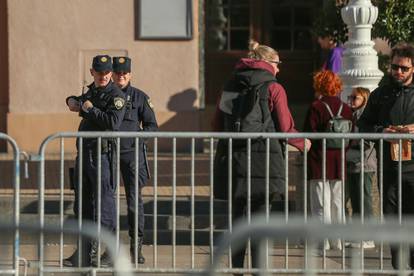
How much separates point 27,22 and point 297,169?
24.9 ft

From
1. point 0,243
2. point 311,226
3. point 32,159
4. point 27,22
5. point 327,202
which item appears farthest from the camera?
point 27,22

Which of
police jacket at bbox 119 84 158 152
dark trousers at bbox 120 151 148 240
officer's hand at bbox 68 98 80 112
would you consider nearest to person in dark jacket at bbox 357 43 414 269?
dark trousers at bbox 120 151 148 240

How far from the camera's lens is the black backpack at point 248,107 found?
1016 cm

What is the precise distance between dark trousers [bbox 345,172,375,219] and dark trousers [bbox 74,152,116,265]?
1974mm

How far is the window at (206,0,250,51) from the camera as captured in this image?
20.5 metres

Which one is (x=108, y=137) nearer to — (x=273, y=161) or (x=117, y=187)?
(x=117, y=187)

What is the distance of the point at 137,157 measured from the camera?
995 cm

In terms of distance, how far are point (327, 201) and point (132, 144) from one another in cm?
173

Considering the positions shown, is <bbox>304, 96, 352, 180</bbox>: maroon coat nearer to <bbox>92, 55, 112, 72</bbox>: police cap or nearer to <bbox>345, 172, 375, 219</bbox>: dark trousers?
<bbox>345, 172, 375, 219</bbox>: dark trousers

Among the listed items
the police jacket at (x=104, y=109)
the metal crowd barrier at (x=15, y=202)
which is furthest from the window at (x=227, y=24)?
the metal crowd barrier at (x=15, y=202)

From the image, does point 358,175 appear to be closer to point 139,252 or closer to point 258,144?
point 258,144

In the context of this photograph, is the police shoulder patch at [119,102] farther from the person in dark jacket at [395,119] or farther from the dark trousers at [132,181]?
the person in dark jacket at [395,119]

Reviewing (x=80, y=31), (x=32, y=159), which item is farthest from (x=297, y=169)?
(x=80, y=31)

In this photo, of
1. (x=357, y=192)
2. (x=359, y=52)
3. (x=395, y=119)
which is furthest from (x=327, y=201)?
(x=359, y=52)
